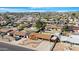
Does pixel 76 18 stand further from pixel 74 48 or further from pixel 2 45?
pixel 2 45

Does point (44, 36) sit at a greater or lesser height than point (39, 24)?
lesser

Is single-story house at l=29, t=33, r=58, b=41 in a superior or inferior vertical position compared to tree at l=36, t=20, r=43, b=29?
inferior

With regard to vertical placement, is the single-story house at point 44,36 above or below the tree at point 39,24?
below
